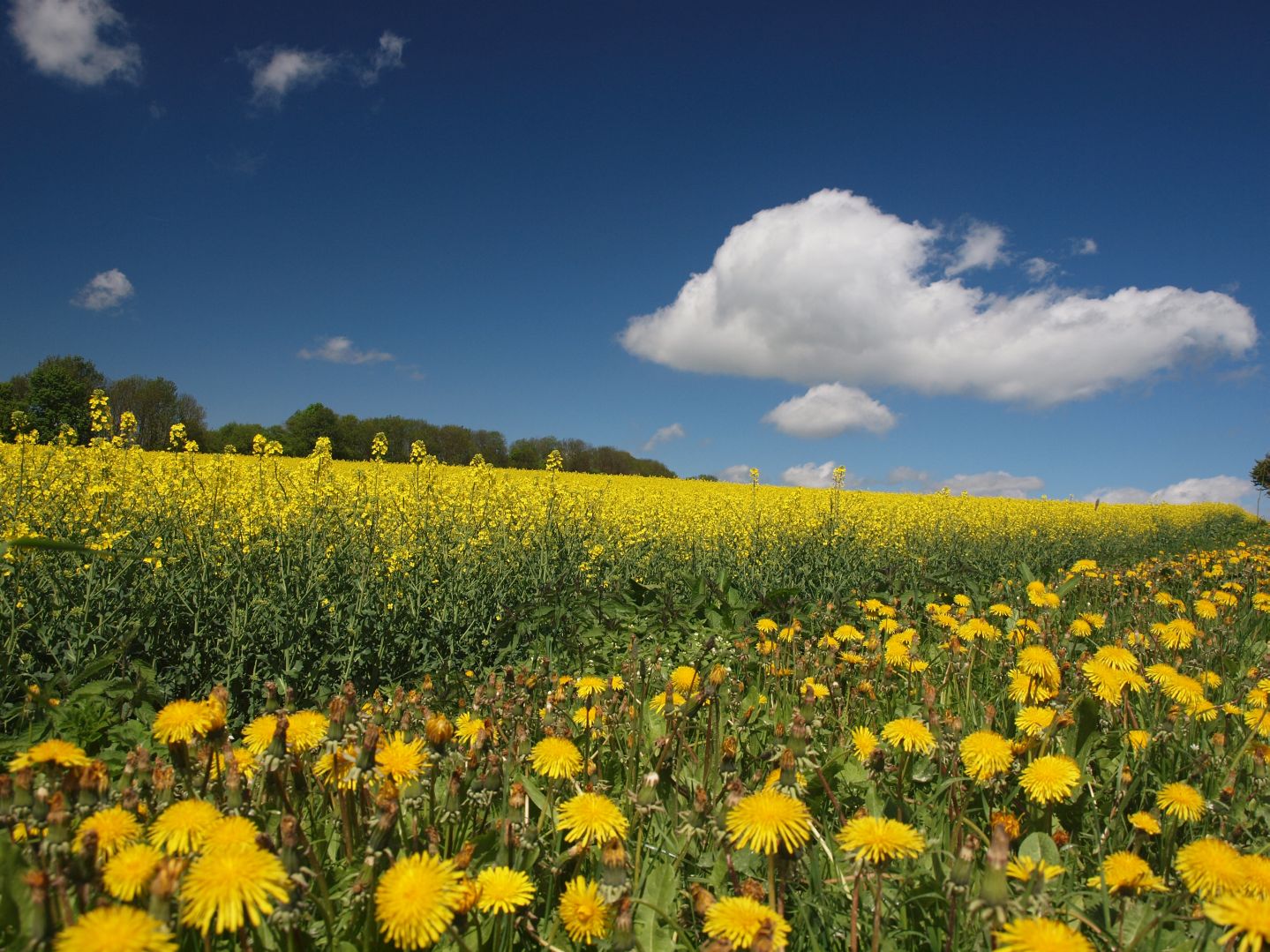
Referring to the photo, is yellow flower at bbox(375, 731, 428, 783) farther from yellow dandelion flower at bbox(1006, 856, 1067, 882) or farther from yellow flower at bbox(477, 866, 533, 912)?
yellow dandelion flower at bbox(1006, 856, 1067, 882)

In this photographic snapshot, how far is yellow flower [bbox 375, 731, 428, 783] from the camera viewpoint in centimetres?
152

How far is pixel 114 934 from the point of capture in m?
0.89

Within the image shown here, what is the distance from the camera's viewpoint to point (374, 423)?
46.6 metres

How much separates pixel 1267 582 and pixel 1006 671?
414 cm

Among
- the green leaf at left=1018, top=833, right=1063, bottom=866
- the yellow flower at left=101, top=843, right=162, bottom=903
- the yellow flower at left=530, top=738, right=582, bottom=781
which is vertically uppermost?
the yellow flower at left=101, top=843, right=162, bottom=903

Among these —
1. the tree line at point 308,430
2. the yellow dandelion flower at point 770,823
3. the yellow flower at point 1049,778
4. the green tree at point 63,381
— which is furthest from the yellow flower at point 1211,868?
the green tree at point 63,381

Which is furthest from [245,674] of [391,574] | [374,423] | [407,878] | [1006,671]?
[374,423]

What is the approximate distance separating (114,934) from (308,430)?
135 ft

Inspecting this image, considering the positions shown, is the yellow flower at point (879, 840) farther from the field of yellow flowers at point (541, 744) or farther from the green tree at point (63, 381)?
the green tree at point (63, 381)

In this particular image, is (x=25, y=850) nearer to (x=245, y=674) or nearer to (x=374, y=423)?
(x=245, y=674)

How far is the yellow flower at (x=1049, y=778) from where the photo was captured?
177 cm

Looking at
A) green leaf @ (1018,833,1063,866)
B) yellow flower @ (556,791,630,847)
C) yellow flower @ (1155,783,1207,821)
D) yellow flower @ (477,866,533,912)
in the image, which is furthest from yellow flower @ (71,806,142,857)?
yellow flower @ (1155,783,1207,821)

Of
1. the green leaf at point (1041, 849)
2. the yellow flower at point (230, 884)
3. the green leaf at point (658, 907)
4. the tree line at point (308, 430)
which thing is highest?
the tree line at point (308, 430)

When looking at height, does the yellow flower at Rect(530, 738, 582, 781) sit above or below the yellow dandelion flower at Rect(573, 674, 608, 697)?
above
